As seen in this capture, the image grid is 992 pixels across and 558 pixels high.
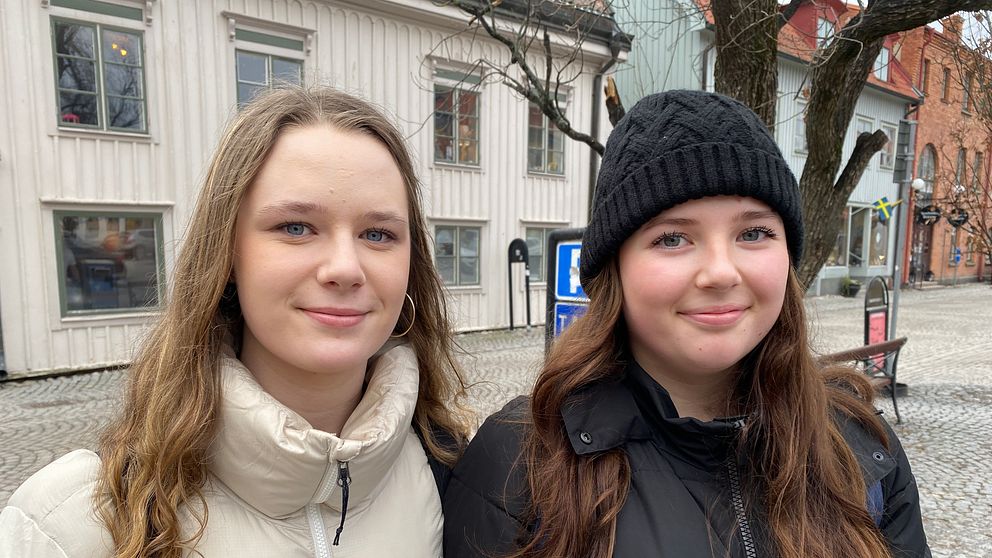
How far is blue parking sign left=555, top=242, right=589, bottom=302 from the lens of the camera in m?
4.55

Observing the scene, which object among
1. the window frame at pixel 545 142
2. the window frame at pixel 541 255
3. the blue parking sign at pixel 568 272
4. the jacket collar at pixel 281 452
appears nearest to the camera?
the jacket collar at pixel 281 452

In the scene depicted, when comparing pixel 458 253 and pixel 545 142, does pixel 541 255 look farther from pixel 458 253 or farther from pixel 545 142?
pixel 545 142

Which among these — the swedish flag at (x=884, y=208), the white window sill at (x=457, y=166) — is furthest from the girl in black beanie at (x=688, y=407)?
the swedish flag at (x=884, y=208)

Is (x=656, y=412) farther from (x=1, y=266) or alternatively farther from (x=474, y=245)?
(x=474, y=245)

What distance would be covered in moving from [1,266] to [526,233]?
780 centimetres

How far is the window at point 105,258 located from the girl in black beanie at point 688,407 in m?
7.19

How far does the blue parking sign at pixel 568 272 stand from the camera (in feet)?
14.9

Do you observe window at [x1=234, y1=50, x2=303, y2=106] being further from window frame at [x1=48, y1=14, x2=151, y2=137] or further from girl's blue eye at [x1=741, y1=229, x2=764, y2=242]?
girl's blue eye at [x1=741, y1=229, x2=764, y2=242]

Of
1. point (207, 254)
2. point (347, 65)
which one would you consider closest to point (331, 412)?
point (207, 254)

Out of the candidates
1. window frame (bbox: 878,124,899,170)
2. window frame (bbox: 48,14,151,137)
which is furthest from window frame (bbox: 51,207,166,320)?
window frame (bbox: 878,124,899,170)

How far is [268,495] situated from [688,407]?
38.9 inches

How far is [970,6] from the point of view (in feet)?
9.98

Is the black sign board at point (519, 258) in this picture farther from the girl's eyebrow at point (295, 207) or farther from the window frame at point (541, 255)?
the girl's eyebrow at point (295, 207)

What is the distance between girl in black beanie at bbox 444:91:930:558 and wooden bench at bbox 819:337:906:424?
4103mm
